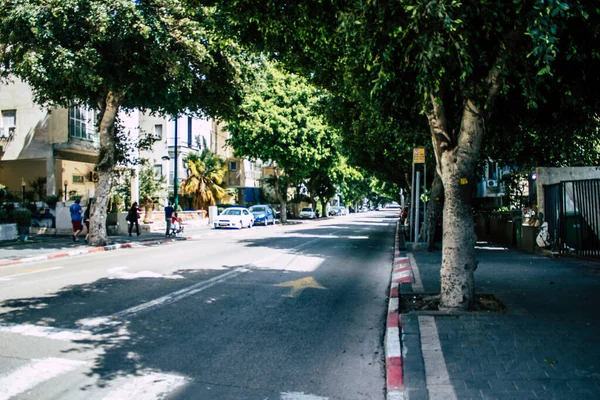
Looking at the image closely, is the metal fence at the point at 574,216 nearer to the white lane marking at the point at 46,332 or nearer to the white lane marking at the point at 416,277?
the white lane marking at the point at 416,277

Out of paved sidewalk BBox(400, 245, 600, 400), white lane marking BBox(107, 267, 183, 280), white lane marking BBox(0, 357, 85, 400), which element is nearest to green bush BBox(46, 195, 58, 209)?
white lane marking BBox(107, 267, 183, 280)

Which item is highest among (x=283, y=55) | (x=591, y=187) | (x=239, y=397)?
(x=283, y=55)

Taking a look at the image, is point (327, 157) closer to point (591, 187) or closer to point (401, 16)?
point (591, 187)

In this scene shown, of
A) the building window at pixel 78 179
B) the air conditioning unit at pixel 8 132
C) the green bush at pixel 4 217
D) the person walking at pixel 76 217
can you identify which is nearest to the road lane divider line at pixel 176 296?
the person walking at pixel 76 217

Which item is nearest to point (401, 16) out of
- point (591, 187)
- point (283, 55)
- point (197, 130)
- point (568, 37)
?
point (568, 37)

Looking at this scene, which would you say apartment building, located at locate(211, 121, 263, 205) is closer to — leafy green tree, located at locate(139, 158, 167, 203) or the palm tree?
the palm tree

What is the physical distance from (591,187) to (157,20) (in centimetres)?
1451

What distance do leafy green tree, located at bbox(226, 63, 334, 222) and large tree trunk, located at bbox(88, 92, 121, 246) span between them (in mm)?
17878

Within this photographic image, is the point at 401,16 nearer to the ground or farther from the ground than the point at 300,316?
farther from the ground

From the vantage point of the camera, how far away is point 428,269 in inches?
455

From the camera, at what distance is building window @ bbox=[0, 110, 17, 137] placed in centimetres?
2573

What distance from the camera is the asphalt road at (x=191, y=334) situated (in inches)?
173

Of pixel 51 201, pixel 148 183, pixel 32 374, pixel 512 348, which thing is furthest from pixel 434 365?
pixel 148 183

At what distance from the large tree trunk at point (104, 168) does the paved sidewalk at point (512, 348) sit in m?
14.0
